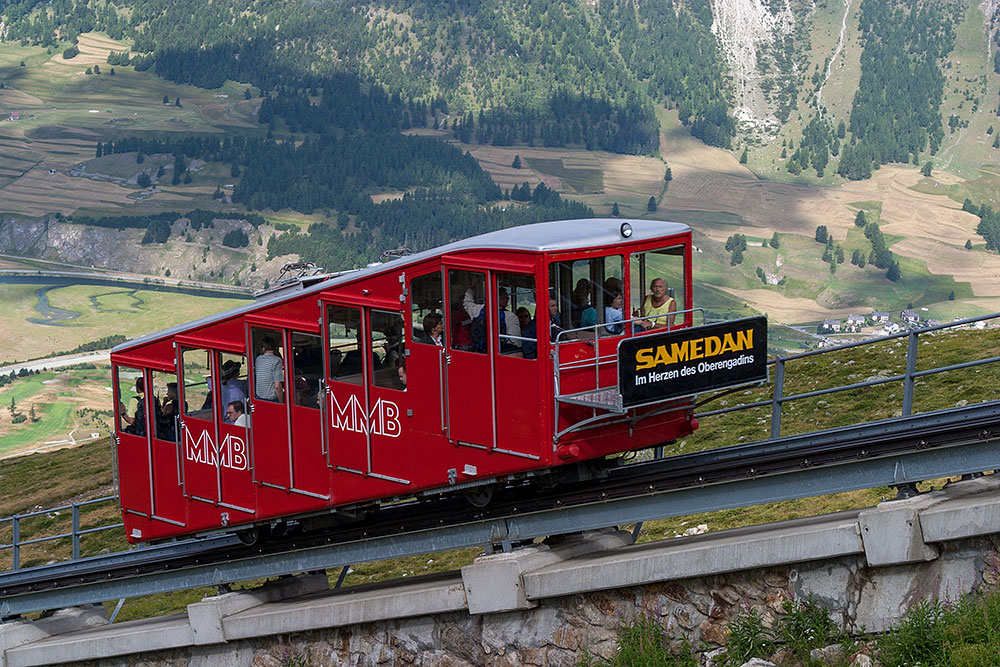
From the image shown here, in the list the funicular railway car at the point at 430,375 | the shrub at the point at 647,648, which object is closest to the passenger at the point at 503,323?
the funicular railway car at the point at 430,375

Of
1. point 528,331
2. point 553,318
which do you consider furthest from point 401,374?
point 553,318

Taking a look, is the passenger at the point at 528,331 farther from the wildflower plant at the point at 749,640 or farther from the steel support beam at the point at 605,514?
the wildflower plant at the point at 749,640

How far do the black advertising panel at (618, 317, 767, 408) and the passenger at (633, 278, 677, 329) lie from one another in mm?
917

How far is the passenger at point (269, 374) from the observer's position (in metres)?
19.9

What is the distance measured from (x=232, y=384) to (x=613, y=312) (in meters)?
7.19

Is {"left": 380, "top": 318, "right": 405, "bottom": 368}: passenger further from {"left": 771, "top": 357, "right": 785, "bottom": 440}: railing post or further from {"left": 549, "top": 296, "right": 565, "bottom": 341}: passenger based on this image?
{"left": 771, "top": 357, "right": 785, "bottom": 440}: railing post

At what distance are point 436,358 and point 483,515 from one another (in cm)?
237

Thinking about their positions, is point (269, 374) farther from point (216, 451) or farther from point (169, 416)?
point (169, 416)

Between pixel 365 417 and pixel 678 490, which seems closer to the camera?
pixel 678 490

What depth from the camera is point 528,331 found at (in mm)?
16625

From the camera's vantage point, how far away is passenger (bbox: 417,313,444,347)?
57.2 ft

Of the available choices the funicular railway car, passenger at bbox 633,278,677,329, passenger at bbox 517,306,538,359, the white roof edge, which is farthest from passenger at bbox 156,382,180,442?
passenger at bbox 633,278,677,329

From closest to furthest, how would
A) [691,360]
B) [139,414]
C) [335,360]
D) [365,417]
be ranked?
1. [691,360]
2. [365,417]
3. [335,360]
4. [139,414]

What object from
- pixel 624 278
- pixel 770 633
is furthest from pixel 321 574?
pixel 770 633
